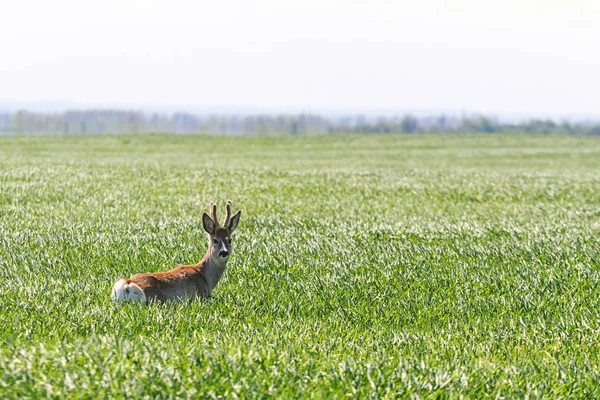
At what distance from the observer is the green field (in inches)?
209

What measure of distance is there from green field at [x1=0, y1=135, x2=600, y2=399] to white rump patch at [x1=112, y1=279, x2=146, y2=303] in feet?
0.47

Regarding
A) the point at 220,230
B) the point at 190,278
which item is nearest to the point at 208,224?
the point at 220,230

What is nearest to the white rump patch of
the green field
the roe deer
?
the roe deer

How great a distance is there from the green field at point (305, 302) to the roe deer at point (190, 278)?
0.19m

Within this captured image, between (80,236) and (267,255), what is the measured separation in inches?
116

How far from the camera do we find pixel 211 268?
8609 mm

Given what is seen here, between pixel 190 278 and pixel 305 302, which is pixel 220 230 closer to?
pixel 190 278

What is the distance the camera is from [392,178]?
28062 mm

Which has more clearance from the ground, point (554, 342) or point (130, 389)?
point (130, 389)

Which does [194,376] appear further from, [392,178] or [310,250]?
[392,178]

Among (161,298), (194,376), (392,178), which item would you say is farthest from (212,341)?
(392,178)

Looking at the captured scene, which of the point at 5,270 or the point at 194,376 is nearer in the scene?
the point at 194,376

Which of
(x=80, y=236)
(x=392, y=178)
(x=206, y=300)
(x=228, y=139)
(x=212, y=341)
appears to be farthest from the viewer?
(x=228, y=139)

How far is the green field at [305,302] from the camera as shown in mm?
5305
